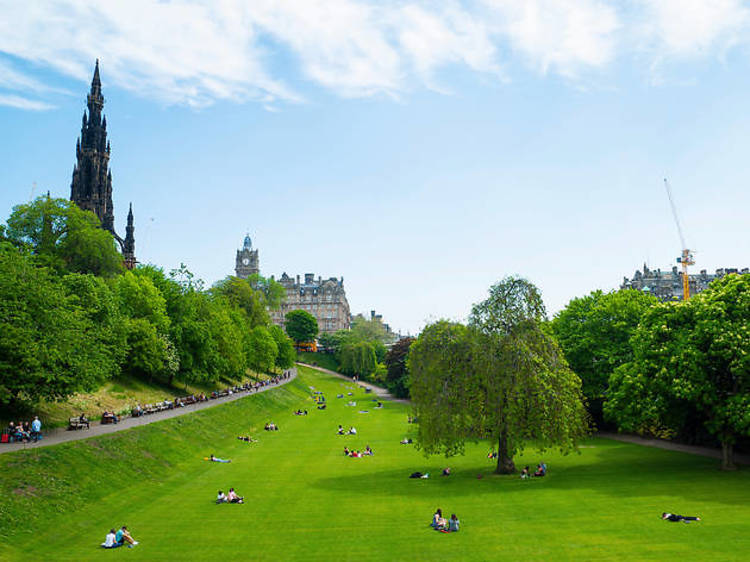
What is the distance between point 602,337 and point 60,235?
224 ft

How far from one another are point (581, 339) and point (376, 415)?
35883mm

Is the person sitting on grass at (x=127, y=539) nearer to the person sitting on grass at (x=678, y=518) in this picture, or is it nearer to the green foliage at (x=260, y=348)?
the person sitting on grass at (x=678, y=518)

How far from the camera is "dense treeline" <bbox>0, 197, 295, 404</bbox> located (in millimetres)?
41719

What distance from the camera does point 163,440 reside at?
4753 centimetres

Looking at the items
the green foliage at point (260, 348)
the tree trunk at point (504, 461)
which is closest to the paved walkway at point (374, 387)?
the green foliage at point (260, 348)

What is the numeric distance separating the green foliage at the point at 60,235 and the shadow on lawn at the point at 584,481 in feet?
187

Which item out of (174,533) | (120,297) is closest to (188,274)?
(120,297)

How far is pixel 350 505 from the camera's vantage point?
33.3 meters

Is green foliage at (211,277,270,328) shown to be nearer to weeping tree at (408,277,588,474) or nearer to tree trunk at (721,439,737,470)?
weeping tree at (408,277,588,474)

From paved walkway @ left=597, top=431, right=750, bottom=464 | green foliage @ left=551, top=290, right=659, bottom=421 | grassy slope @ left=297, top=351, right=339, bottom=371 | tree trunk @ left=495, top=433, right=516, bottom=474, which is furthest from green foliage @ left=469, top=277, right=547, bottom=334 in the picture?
grassy slope @ left=297, top=351, right=339, bottom=371

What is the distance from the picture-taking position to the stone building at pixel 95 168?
11331 centimetres

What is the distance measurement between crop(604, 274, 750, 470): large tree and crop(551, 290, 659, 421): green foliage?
53.4 ft

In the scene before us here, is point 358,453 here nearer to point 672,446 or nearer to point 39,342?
point 39,342

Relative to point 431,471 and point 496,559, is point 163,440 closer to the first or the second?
point 431,471
